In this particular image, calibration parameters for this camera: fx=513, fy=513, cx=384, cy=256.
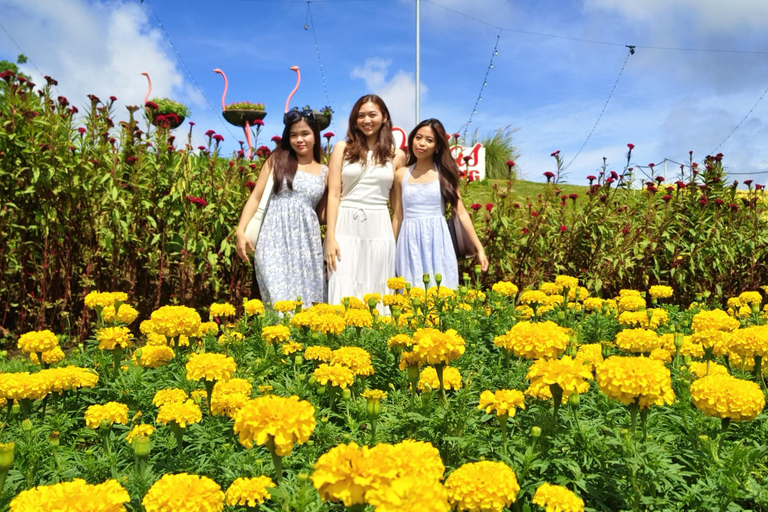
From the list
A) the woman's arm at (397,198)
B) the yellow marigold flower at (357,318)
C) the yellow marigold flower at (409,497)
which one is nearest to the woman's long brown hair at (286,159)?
the woman's arm at (397,198)

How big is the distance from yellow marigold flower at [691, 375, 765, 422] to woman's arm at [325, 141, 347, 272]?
2.81m

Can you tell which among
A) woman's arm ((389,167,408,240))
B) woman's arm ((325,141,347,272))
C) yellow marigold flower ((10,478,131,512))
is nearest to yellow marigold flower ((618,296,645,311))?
woman's arm ((389,167,408,240))

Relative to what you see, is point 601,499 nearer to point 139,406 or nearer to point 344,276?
point 139,406

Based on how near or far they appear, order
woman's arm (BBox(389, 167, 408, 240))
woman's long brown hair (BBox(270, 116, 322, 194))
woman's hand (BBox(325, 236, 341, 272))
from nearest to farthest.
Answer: woman's hand (BBox(325, 236, 341, 272)), woman's long brown hair (BBox(270, 116, 322, 194)), woman's arm (BBox(389, 167, 408, 240))

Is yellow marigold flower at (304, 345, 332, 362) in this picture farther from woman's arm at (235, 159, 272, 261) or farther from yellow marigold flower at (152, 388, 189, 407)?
woman's arm at (235, 159, 272, 261)

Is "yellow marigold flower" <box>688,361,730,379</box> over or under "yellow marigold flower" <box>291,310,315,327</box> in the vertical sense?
under

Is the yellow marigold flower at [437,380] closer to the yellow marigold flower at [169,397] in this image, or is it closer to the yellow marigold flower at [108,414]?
the yellow marigold flower at [169,397]

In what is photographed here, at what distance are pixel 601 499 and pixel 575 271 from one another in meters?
3.60

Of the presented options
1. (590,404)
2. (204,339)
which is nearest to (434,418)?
(590,404)

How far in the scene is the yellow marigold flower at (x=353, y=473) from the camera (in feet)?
2.88

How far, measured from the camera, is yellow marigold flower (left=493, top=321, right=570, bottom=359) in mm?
1646

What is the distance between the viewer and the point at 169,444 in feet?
5.24

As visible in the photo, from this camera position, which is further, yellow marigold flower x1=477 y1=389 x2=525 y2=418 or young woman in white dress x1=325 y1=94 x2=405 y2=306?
young woman in white dress x1=325 y1=94 x2=405 y2=306

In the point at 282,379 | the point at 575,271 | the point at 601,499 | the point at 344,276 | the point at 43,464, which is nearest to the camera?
the point at 601,499
